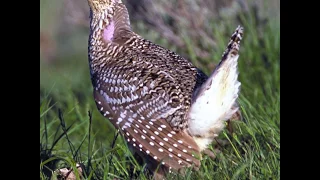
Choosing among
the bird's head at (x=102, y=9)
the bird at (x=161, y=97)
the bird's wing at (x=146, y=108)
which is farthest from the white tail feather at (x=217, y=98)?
the bird's head at (x=102, y=9)

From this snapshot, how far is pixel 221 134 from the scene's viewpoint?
5363 mm

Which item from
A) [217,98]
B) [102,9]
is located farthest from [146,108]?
[102,9]

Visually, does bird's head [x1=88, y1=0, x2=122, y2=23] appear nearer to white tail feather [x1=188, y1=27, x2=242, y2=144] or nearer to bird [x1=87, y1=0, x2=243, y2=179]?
bird [x1=87, y1=0, x2=243, y2=179]

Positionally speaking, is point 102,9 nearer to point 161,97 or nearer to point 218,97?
point 161,97

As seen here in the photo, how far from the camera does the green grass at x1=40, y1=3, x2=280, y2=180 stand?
14.7 feet

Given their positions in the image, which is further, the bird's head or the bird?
the bird's head

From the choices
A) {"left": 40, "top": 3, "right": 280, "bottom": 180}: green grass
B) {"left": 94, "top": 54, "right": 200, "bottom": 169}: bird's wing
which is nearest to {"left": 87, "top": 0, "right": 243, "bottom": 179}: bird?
{"left": 94, "top": 54, "right": 200, "bottom": 169}: bird's wing

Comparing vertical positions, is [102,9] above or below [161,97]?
above

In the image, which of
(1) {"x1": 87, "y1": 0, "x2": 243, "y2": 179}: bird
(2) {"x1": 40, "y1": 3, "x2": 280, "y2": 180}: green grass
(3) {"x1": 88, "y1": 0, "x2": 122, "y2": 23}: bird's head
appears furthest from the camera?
(3) {"x1": 88, "y1": 0, "x2": 122, "y2": 23}: bird's head

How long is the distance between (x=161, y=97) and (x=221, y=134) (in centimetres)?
74

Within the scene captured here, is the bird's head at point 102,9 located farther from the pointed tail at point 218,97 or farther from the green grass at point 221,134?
the pointed tail at point 218,97

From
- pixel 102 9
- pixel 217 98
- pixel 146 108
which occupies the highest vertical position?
pixel 102 9

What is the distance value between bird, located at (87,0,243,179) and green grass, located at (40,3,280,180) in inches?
4.2
